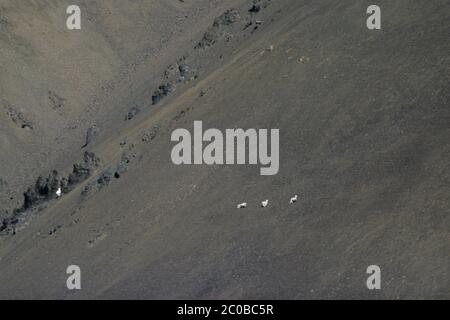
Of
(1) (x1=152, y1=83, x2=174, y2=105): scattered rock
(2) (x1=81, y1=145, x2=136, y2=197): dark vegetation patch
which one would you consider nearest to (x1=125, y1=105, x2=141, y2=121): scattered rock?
(1) (x1=152, y1=83, x2=174, y2=105): scattered rock

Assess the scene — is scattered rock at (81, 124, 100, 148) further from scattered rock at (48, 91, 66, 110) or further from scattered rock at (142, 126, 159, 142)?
scattered rock at (142, 126, 159, 142)

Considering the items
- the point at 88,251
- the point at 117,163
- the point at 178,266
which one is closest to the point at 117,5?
the point at 117,163

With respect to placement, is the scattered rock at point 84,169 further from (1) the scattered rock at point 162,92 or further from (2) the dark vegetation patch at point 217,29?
(2) the dark vegetation patch at point 217,29

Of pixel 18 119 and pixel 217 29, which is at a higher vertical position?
pixel 217 29

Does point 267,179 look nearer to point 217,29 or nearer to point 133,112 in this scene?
point 133,112

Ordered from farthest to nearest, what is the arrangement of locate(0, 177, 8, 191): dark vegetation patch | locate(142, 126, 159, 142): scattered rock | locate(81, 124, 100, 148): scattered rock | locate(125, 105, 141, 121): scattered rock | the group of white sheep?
locate(0, 177, 8, 191): dark vegetation patch, locate(81, 124, 100, 148): scattered rock, locate(125, 105, 141, 121): scattered rock, locate(142, 126, 159, 142): scattered rock, the group of white sheep

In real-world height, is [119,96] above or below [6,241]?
above

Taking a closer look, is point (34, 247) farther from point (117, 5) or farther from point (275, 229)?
point (117, 5)

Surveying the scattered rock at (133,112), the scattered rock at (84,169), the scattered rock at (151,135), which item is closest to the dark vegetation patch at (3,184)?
the scattered rock at (133,112)

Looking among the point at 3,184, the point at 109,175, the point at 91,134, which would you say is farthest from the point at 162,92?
the point at 109,175
